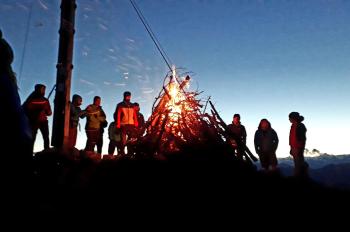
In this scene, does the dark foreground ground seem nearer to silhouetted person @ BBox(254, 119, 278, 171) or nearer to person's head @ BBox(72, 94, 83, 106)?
person's head @ BBox(72, 94, 83, 106)

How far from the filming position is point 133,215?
3.46 m

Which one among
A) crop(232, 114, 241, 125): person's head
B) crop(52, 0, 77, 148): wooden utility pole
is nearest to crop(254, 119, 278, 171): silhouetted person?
crop(232, 114, 241, 125): person's head

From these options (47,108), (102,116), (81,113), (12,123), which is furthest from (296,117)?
(12,123)

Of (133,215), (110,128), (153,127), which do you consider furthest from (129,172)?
(110,128)

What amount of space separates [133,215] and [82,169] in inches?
95.3

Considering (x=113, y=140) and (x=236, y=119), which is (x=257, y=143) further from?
(x=113, y=140)

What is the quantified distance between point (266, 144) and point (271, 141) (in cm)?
19

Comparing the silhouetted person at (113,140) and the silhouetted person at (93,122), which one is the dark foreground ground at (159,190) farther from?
the silhouetted person at (113,140)

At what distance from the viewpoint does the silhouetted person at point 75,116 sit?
9337mm

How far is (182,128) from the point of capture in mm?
7555

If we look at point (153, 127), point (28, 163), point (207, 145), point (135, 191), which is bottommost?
point (135, 191)

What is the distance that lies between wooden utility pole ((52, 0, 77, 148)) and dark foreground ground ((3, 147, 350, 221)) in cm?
129

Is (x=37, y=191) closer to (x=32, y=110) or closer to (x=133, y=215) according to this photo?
(x=133, y=215)

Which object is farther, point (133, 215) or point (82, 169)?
point (82, 169)
